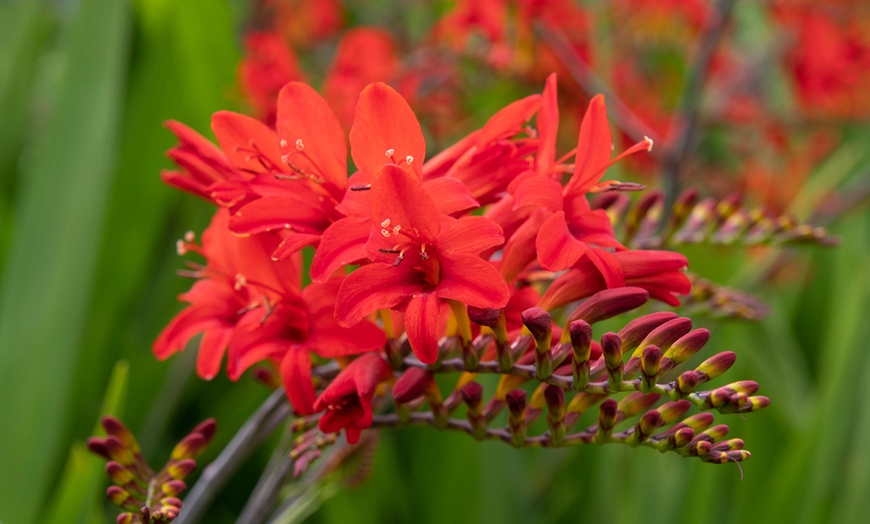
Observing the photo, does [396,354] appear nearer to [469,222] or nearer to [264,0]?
[469,222]

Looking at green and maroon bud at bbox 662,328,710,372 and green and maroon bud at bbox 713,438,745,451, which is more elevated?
green and maroon bud at bbox 662,328,710,372

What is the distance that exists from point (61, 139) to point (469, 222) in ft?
2.22

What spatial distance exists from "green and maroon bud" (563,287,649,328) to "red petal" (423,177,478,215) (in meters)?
0.09

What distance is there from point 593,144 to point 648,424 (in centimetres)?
17

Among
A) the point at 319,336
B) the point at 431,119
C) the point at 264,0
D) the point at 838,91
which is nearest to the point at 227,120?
the point at 319,336

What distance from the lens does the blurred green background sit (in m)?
0.87

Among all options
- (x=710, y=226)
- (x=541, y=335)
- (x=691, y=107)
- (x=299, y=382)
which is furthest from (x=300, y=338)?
(x=691, y=107)

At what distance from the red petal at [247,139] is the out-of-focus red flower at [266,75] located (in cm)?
73

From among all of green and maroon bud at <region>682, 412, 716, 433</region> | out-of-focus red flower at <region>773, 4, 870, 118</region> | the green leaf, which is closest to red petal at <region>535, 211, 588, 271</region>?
green and maroon bud at <region>682, 412, 716, 433</region>

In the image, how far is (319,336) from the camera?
20.5 inches

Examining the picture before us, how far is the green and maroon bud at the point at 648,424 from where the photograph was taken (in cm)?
48

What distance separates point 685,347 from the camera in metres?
0.47

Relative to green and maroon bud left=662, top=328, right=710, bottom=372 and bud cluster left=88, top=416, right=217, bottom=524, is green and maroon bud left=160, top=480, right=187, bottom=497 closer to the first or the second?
bud cluster left=88, top=416, right=217, bottom=524

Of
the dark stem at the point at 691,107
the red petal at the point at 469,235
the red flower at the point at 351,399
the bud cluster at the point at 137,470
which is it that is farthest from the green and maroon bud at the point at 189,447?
the dark stem at the point at 691,107
